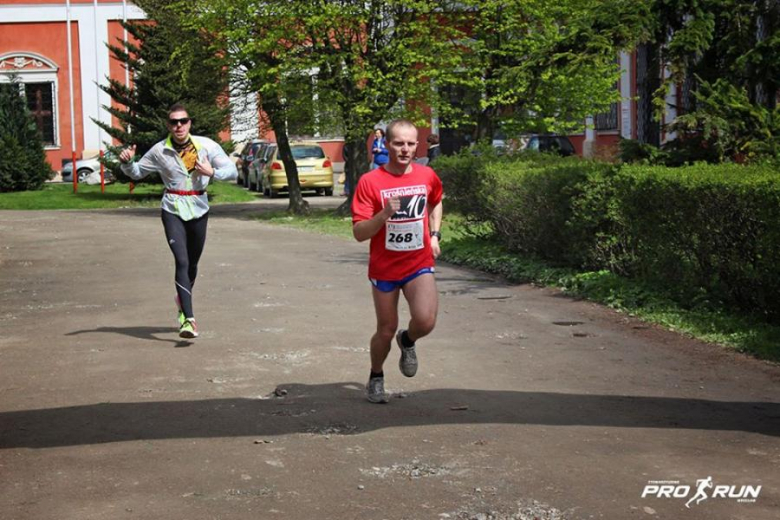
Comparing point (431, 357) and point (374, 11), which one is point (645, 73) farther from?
point (374, 11)

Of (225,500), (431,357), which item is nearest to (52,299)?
(431,357)

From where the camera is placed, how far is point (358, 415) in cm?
755

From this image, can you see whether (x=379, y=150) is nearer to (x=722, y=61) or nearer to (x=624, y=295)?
(x=722, y=61)

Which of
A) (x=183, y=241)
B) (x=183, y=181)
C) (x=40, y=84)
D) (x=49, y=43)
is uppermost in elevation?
(x=49, y=43)

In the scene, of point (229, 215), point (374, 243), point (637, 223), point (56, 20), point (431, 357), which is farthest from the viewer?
point (56, 20)

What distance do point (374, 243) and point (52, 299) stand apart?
6.92m

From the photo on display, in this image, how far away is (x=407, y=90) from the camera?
2633 cm

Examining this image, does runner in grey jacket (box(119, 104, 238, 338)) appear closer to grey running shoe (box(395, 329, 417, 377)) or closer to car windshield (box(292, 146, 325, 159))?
grey running shoe (box(395, 329, 417, 377))

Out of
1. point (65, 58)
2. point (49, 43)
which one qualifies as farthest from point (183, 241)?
A: point (49, 43)

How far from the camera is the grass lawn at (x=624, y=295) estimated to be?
33.3 feet

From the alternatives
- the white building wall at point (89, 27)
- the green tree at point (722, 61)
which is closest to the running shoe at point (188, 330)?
the green tree at point (722, 61)

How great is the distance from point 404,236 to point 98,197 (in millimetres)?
30852

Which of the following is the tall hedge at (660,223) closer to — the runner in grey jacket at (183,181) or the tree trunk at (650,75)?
the tree trunk at (650,75)

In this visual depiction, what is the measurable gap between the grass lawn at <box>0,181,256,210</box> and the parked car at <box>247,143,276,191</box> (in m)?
1.02
